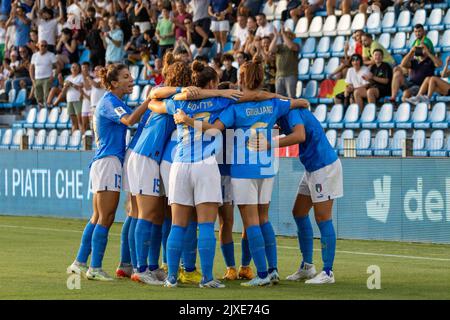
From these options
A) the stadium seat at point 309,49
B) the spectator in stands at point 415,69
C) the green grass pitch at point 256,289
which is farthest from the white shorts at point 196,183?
the stadium seat at point 309,49

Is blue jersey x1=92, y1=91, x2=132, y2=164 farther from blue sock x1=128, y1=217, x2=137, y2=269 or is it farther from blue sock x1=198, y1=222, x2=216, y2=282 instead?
blue sock x1=198, y1=222, x2=216, y2=282

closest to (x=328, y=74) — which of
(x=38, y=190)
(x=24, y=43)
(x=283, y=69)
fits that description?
(x=283, y=69)

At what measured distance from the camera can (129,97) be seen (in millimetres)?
24719

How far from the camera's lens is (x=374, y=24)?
841 inches

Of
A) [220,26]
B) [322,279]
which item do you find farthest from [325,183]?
[220,26]

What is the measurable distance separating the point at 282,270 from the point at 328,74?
32.6 feet

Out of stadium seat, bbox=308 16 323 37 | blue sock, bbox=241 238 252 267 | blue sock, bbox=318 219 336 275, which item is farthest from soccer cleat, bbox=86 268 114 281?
stadium seat, bbox=308 16 323 37

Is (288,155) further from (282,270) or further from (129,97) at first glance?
Result: (129,97)

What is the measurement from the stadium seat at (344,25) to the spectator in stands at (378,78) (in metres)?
2.18

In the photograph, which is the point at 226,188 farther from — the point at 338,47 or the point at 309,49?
the point at 309,49

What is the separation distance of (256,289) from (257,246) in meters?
0.38

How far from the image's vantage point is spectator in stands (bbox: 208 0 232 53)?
77.5ft

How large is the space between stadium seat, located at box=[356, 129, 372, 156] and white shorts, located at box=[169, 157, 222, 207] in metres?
7.74

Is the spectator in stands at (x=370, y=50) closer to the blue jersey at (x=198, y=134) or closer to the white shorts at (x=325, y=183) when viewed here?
the white shorts at (x=325, y=183)
